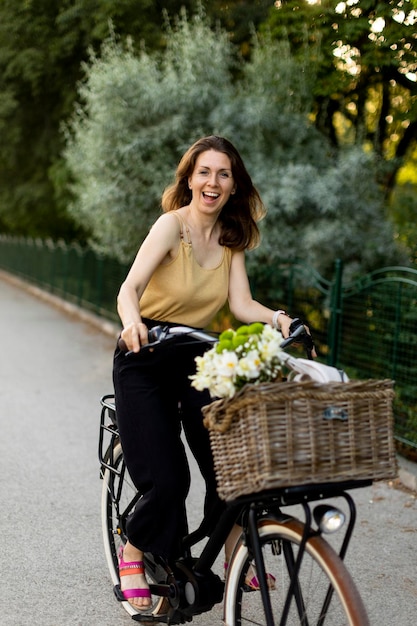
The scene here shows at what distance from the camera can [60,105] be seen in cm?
1806

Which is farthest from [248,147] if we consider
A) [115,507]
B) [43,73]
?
[115,507]

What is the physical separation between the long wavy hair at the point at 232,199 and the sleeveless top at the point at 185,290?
0.13 meters

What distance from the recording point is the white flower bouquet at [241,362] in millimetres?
2607

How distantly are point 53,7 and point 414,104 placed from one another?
394 inches

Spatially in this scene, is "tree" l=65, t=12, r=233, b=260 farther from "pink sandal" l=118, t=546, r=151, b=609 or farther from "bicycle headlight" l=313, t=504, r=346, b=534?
"bicycle headlight" l=313, t=504, r=346, b=534

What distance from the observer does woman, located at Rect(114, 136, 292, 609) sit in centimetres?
334

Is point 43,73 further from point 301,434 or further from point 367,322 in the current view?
point 301,434

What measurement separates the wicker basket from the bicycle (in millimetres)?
80

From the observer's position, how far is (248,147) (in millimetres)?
11469

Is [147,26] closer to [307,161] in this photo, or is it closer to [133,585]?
[307,161]

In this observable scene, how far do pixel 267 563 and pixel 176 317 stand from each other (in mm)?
1020

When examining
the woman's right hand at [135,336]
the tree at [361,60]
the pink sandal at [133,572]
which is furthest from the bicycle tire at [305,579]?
the tree at [361,60]

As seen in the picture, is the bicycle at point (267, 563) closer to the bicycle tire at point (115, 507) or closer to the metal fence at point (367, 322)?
the bicycle tire at point (115, 507)

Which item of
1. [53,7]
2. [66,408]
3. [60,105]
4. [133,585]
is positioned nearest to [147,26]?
[53,7]
